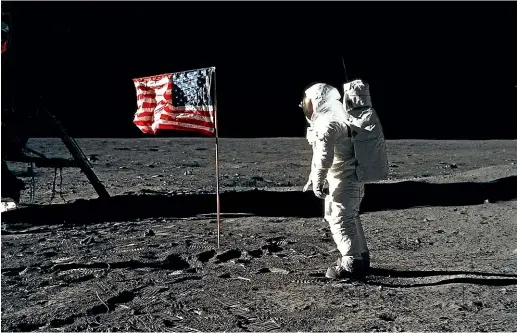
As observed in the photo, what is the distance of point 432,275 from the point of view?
3.24 metres

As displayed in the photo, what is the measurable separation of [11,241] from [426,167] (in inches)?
235

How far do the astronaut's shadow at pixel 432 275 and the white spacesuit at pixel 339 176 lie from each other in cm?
14

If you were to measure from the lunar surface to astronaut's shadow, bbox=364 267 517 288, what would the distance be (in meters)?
0.01

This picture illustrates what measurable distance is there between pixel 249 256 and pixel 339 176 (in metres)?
0.96

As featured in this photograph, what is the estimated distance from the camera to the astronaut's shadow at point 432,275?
3.07 m

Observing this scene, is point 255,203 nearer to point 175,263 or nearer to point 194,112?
point 194,112

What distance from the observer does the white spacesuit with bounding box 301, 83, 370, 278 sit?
3027mm

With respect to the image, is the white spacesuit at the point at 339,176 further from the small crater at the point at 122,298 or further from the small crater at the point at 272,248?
the small crater at the point at 122,298

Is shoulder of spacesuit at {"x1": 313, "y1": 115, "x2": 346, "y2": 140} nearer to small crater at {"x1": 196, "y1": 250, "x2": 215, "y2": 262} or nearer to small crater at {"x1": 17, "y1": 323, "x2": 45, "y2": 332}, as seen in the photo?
small crater at {"x1": 196, "y1": 250, "x2": 215, "y2": 262}

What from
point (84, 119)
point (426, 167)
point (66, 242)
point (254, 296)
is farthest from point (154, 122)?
point (84, 119)

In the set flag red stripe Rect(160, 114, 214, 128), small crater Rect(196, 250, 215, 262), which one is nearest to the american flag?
flag red stripe Rect(160, 114, 214, 128)

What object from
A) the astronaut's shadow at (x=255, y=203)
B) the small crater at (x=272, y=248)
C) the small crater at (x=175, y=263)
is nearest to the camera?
the small crater at (x=175, y=263)

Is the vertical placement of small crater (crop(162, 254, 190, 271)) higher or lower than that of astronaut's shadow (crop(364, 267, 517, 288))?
higher

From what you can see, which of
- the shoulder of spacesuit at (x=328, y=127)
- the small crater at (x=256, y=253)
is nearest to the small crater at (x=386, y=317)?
the shoulder of spacesuit at (x=328, y=127)
